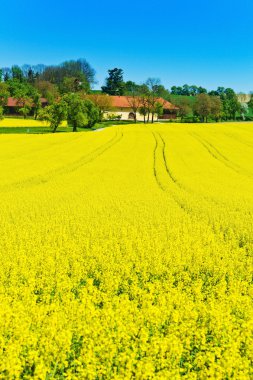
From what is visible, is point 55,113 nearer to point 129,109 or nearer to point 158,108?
point 158,108

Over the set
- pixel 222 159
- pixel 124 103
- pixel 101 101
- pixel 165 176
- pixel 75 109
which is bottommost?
pixel 165 176

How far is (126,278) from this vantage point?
11688 millimetres

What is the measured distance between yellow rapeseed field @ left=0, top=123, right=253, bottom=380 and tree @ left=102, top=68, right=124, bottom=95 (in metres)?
166

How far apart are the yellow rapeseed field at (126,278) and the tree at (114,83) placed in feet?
544

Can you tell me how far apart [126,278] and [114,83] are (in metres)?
184

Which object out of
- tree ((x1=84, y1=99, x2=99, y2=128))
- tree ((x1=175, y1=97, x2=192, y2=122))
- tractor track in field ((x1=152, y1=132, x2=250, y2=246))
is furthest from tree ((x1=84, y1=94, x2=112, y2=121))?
tractor track in field ((x1=152, y1=132, x2=250, y2=246))

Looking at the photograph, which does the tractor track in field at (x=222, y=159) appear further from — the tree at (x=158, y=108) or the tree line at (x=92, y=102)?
the tree at (x=158, y=108)

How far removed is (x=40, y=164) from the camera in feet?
119

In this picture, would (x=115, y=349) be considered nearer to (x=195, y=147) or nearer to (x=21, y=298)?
(x=21, y=298)

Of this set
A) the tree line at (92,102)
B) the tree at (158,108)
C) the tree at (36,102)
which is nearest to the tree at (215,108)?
the tree line at (92,102)

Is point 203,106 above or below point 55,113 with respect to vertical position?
above

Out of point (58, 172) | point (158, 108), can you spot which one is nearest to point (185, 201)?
point (58, 172)

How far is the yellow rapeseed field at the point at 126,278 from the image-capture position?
723 centimetres

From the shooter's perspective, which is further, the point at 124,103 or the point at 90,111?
the point at 124,103
